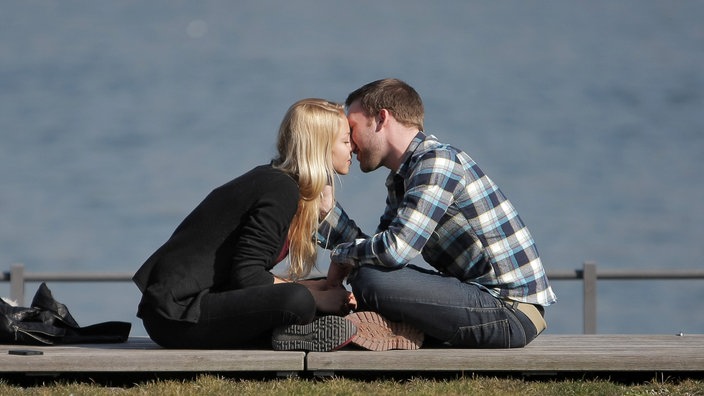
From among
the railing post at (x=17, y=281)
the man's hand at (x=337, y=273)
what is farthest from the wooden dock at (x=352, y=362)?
the railing post at (x=17, y=281)

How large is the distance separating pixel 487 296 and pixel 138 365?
1.51m

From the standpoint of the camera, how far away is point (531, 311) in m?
5.49

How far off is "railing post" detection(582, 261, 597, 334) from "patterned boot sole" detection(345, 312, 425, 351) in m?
4.98

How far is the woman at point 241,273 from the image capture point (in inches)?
202

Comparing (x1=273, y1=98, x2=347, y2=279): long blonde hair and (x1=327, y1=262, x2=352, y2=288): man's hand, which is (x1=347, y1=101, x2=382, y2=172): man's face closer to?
(x1=273, y1=98, x2=347, y2=279): long blonde hair

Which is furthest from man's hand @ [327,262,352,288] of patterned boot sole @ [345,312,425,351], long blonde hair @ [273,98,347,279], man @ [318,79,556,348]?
patterned boot sole @ [345,312,425,351]

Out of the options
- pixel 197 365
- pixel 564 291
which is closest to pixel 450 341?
pixel 197 365

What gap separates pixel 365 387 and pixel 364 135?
4.26 ft

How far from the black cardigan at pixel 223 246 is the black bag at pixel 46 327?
0.61 meters

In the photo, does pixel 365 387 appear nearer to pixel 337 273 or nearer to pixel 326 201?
pixel 337 273

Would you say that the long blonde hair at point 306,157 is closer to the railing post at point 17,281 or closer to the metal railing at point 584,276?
the metal railing at point 584,276

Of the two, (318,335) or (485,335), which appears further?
(485,335)

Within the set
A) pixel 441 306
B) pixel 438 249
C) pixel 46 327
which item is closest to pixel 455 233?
pixel 438 249

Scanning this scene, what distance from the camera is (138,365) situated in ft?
16.4
